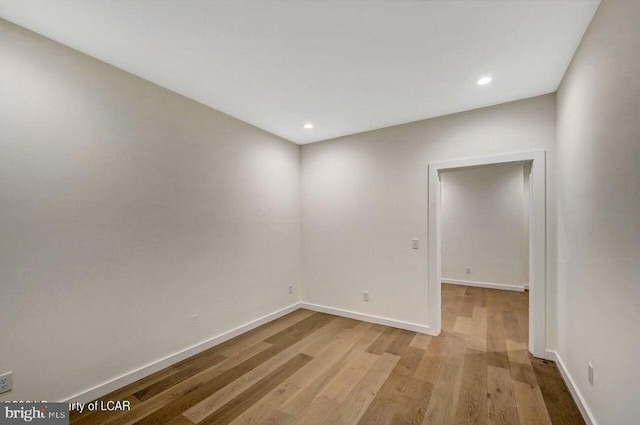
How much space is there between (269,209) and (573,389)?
3.41 meters

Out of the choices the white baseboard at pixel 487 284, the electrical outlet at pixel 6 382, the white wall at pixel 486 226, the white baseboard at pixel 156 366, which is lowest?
the white baseboard at pixel 487 284

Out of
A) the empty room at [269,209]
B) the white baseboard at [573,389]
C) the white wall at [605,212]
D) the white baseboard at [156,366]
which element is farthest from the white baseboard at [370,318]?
the white wall at [605,212]

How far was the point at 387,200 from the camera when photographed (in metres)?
3.56

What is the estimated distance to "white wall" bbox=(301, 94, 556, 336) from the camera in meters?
2.82

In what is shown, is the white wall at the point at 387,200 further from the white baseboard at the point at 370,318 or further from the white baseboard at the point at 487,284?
the white baseboard at the point at 487,284

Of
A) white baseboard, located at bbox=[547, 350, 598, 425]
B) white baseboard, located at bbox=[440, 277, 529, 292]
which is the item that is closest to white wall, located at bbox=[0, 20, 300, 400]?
white baseboard, located at bbox=[547, 350, 598, 425]

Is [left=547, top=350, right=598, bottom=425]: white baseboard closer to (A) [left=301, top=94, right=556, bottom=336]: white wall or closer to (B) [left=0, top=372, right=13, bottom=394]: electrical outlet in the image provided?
(A) [left=301, top=94, right=556, bottom=336]: white wall

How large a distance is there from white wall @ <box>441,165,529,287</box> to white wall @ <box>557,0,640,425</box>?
133 inches

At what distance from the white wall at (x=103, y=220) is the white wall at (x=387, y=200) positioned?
1.29m

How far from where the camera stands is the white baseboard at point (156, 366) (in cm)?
204

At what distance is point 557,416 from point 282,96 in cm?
338

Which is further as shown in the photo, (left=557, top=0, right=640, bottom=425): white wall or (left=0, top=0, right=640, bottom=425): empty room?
(left=0, top=0, right=640, bottom=425): empty room

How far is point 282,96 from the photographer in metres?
2.72

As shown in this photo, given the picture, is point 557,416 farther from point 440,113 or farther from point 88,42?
point 88,42
